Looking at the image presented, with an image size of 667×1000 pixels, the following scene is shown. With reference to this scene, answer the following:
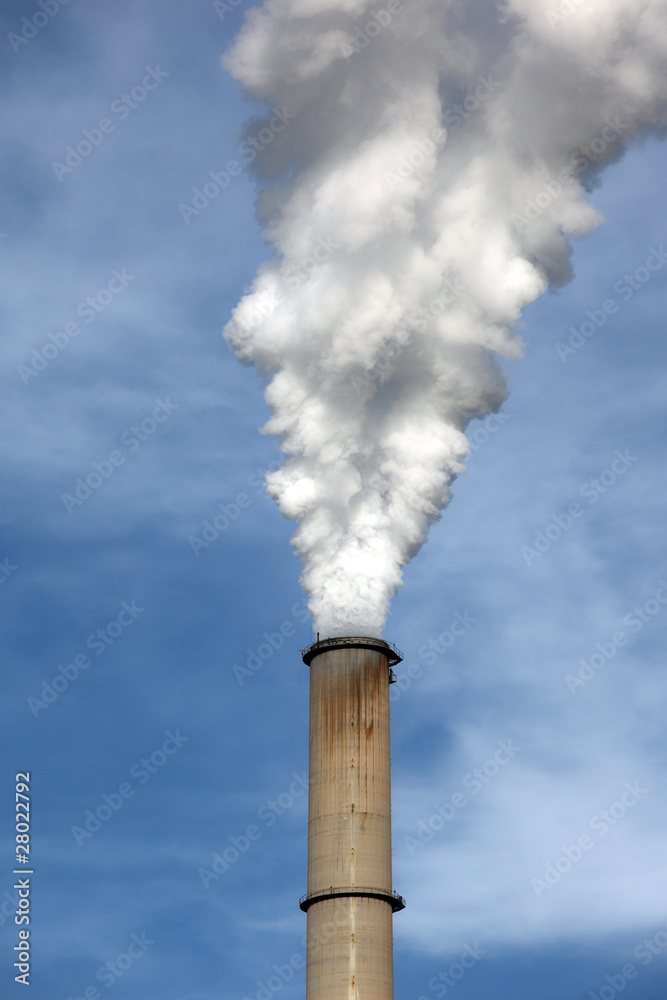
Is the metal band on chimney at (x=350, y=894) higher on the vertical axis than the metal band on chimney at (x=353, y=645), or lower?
lower

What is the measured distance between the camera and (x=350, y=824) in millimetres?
63000

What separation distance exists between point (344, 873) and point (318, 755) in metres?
5.35

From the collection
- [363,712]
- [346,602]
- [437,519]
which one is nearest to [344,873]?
[363,712]

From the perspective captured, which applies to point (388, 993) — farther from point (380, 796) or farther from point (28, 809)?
point (28, 809)

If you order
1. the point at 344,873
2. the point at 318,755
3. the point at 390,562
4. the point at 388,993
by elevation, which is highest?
the point at 390,562

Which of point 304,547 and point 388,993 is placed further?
point 304,547

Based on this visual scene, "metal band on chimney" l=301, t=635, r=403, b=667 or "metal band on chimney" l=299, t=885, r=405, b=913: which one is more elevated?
"metal band on chimney" l=301, t=635, r=403, b=667

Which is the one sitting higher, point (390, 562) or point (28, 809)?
point (390, 562)

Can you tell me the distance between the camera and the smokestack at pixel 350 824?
61.5m

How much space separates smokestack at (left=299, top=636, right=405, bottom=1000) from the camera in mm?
61531

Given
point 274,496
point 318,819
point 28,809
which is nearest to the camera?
point 28,809

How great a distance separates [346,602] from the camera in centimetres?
6631

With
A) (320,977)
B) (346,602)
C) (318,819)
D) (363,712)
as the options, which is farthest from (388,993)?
(346,602)

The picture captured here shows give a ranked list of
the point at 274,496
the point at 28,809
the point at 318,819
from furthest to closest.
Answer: the point at 274,496 < the point at 318,819 < the point at 28,809
